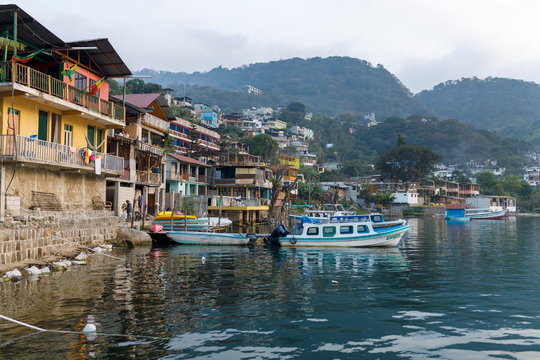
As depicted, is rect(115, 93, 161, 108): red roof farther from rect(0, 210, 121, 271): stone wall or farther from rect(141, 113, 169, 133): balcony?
rect(0, 210, 121, 271): stone wall

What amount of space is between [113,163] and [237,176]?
105 feet

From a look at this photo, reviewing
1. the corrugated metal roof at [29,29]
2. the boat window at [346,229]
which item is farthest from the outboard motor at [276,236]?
the corrugated metal roof at [29,29]

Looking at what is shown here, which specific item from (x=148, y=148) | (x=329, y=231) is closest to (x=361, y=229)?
(x=329, y=231)

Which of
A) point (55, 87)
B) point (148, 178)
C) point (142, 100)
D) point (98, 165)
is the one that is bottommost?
point (148, 178)

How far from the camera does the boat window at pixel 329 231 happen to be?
1283 inches

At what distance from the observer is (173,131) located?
66938 mm

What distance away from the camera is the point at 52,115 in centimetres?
2595

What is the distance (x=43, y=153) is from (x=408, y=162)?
11232 centimetres

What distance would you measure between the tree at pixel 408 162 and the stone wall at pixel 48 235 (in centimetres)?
10588

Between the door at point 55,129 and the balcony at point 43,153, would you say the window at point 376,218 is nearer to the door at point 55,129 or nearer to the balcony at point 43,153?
the balcony at point 43,153

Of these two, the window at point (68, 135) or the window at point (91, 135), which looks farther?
the window at point (91, 135)

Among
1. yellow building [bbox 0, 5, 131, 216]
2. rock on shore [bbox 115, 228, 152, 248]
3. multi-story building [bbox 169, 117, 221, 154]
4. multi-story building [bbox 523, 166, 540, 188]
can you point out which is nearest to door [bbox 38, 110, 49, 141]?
yellow building [bbox 0, 5, 131, 216]

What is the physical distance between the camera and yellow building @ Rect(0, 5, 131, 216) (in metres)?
21.4

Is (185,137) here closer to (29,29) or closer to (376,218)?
(376,218)
